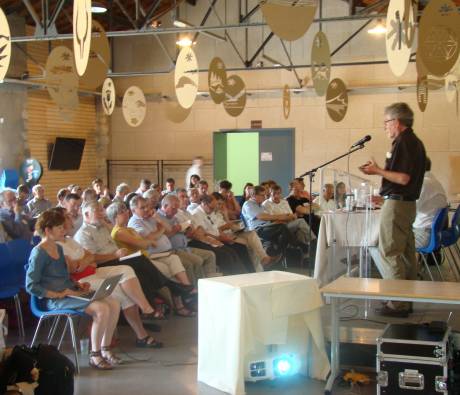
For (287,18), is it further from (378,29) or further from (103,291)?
(378,29)

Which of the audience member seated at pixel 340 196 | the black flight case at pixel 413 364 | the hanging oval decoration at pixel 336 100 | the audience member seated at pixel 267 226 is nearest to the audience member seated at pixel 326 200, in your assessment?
the audience member seated at pixel 340 196

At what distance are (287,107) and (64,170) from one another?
16.7ft

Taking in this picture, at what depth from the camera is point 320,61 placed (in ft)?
27.5

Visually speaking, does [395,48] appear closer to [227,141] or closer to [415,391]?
[415,391]

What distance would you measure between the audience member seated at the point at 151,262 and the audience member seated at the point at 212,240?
3.34ft

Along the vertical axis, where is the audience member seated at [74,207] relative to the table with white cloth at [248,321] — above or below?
above

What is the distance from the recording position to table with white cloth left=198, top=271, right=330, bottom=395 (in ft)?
12.7

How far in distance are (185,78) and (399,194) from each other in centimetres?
370

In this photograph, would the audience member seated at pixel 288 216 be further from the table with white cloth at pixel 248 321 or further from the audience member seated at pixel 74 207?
the table with white cloth at pixel 248 321

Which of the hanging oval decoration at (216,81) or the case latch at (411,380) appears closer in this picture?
the case latch at (411,380)

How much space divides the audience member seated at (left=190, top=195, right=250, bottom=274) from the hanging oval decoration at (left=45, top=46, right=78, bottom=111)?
2.22 m

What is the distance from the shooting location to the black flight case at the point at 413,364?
3.68 meters

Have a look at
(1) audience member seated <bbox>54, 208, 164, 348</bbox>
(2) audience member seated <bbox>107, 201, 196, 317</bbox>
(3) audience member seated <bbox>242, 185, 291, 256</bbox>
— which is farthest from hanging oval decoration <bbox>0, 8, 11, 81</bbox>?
(3) audience member seated <bbox>242, 185, 291, 256</bbox>

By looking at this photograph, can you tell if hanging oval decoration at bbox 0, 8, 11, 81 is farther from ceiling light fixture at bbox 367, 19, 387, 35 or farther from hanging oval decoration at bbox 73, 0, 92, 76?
ceiling light fixture at bbox 367, 19, 387, 35
